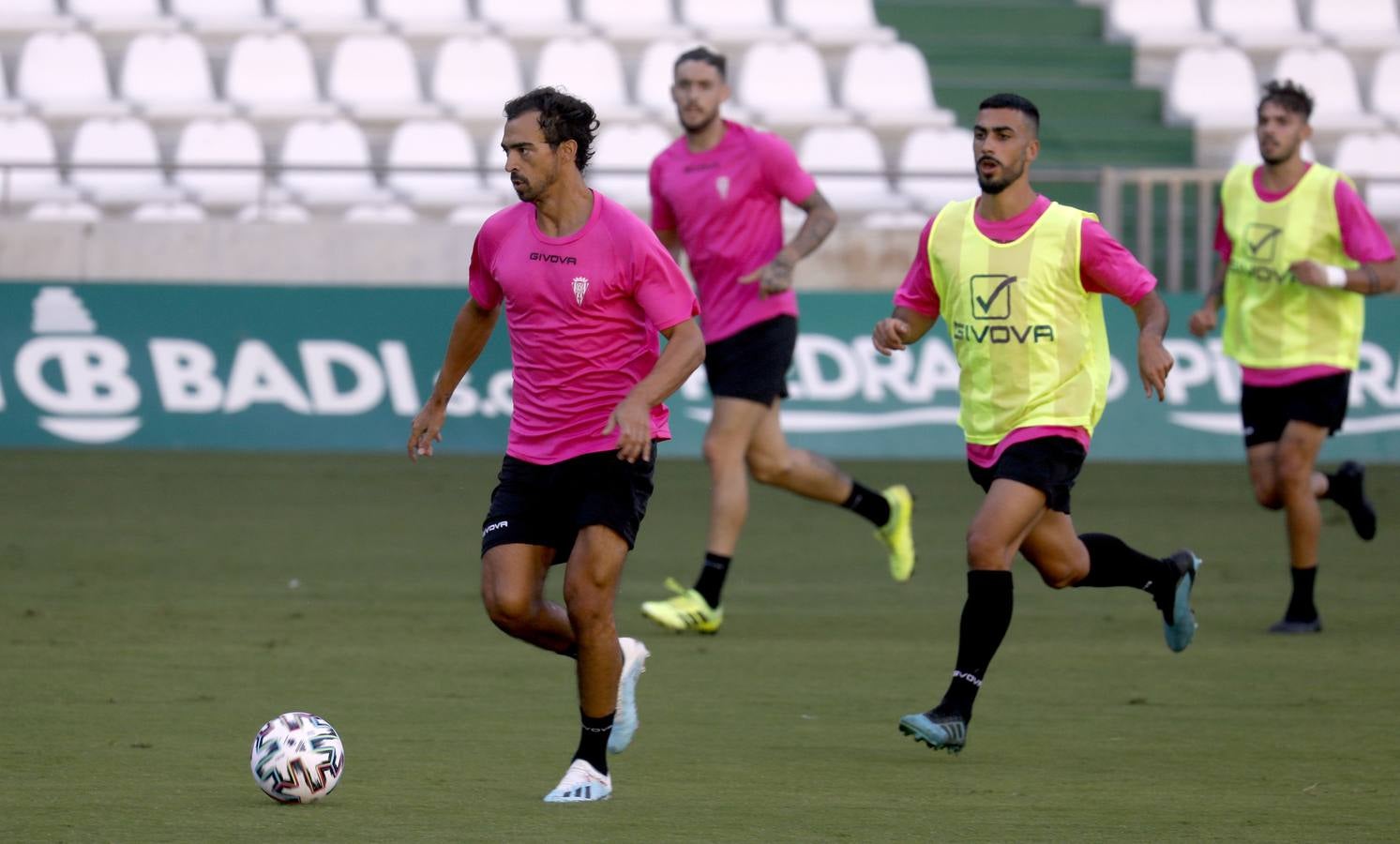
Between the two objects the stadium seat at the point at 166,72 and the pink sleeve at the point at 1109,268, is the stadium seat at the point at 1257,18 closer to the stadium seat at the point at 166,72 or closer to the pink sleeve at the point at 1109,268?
the stadium seat at the point at 166,72

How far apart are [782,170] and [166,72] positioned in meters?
11.7

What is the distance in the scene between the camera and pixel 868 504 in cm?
1009

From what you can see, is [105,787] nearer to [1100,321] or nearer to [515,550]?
[515,550]

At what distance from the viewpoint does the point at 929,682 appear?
812 cm

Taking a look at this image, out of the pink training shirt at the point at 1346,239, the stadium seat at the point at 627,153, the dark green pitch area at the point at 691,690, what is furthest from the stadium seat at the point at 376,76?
the pink training shirt at the point at 1346,239

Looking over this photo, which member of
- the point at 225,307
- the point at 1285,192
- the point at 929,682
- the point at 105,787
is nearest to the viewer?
the point at 105,787

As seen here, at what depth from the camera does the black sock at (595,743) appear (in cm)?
605

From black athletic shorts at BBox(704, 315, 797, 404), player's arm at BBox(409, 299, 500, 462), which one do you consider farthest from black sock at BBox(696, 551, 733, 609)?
player's arm at BBox(409, 299, 500, 462)

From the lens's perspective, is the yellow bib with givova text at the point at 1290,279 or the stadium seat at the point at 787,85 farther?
the stadium seat at the point at 787,85

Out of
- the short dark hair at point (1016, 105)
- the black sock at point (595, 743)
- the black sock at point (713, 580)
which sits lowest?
the black sock at point (713, 580)

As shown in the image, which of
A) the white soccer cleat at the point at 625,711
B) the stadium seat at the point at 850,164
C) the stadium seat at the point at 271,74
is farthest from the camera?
the stadium seat at the point at 271,74

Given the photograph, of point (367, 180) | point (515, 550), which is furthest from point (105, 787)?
point (367, 180)

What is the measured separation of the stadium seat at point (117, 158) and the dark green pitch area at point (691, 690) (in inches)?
208

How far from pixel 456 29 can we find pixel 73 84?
142 inches
